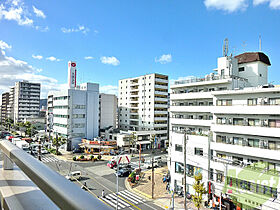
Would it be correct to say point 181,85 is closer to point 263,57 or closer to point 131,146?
point 263,57

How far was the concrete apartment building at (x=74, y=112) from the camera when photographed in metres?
45.4

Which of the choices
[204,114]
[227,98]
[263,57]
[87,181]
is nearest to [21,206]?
[227,98]

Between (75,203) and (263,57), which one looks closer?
(75,203)

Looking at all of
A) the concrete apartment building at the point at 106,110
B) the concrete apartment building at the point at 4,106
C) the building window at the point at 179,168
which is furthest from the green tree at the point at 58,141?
the concrete apartment building at the point at 4,106

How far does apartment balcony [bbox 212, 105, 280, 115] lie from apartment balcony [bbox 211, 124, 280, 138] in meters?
1.46

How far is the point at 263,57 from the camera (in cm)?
2638

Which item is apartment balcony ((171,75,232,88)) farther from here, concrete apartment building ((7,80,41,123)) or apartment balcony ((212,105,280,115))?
concrete apartment building ((7,80,41,123))

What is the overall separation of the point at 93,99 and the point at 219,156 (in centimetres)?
3764

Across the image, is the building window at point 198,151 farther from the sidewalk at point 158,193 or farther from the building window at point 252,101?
the building window at point 252,101

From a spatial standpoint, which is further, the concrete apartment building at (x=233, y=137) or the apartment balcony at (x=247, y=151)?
the concrete apartment building at (x=233, y=137)

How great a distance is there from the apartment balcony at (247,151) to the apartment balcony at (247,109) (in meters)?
3.33

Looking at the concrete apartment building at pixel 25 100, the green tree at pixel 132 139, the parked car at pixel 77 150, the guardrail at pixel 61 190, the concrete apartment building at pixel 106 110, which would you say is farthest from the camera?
the concrete apartment building at pixel 25 100

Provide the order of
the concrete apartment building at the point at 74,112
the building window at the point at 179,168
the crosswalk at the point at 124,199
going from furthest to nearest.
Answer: the concrete apartment building at the point at 74,112, the building window at the point at 179,168, the crosswalk at the point at 124,199

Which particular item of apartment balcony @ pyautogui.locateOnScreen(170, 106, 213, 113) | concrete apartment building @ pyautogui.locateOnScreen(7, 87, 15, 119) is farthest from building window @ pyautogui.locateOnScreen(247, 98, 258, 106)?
concrete apartment building @ pyautogui.locateOnScreen(7, 87, 15, 119)
